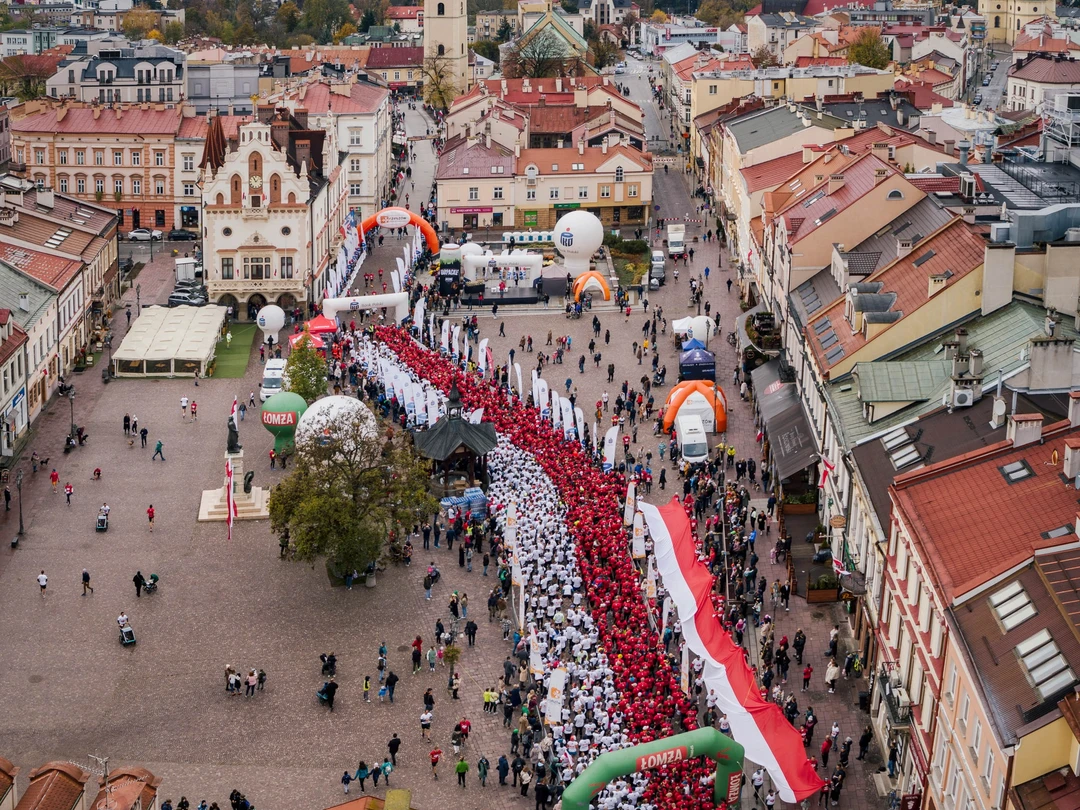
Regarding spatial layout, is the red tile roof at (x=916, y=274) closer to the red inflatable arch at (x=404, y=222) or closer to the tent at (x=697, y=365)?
the tent at (x=697, y=365)

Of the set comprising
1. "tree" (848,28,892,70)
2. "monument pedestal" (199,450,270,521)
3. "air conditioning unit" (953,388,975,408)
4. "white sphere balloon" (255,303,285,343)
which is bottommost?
"monument pedestal" (199,450,270,521)

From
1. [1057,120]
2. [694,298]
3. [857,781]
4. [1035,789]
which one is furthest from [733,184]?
[1035,789]

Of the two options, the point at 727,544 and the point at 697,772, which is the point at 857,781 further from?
the point at 727,544

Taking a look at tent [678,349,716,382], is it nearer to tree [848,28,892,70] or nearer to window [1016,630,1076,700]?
window [1016,630,1076,700]

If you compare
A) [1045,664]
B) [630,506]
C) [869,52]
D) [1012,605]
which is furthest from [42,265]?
[869,52]

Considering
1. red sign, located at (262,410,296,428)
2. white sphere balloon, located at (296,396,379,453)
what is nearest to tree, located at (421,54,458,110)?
red sign, located at (262,410,296,428)

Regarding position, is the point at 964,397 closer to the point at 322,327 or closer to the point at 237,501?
the point at 237,501
